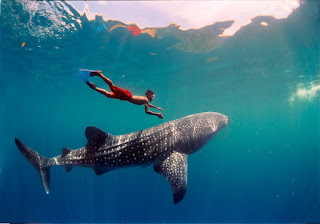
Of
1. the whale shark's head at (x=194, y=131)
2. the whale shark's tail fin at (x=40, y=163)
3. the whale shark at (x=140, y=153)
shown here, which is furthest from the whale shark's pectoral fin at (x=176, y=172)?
the whale shark's tail fin at (x=40, y=163)

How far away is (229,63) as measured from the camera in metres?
17.6

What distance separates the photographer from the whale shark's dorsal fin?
522 cm

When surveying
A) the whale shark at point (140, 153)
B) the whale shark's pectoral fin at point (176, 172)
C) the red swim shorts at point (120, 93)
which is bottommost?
the whale shark's pectoral fin at point (176, 172)

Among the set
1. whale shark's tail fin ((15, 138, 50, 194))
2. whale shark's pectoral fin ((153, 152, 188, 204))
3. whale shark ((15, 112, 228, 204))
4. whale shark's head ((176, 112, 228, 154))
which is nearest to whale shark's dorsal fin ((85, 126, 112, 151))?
whale shark ((15, 112, 228, 204))

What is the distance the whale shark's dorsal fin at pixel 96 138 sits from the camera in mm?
5219

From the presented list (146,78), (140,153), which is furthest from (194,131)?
(146,78)

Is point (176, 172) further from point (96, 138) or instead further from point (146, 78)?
point (146, 78)

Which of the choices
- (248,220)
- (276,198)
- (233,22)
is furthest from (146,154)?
(276,198)

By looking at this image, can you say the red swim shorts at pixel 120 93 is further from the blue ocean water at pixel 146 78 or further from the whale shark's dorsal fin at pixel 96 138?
the blue ocean water at pixel 146 78

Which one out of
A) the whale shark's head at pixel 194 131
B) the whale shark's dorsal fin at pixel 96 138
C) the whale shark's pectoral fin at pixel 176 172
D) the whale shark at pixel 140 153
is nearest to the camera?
the whale shark's pectoral fin at pixel 176 172

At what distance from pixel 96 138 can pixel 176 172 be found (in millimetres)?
2764

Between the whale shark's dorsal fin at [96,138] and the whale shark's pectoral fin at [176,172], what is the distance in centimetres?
193

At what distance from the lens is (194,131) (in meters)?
6.12

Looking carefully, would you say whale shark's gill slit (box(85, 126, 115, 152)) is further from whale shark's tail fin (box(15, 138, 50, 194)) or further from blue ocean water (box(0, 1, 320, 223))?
blue ocean water (box(0, 1, 320, 223))
